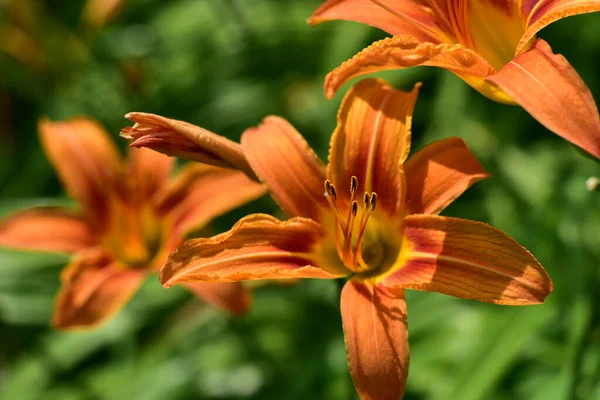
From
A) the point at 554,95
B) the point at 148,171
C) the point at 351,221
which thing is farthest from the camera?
the point at 148,171

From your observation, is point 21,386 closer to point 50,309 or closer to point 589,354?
point 50,309

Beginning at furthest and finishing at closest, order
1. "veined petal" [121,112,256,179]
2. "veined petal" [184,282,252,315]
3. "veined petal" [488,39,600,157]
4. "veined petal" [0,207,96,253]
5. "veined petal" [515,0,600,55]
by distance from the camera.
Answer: "veined petal" [0,207,96,253], "veined petal" [184,282,252,315], "veined petal" [121,112,256,179], "veined petal" [515,0,600,55], "veined petal" [488,39,600,157]

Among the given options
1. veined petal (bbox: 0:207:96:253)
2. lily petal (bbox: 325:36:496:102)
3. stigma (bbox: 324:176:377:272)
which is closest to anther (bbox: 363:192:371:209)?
stigma (bbox: 324:176:377:272)

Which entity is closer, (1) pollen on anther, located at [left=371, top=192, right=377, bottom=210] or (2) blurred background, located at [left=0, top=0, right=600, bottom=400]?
(1) pollen on anther, located at [left=371, top=192, right=377, bottom=210]

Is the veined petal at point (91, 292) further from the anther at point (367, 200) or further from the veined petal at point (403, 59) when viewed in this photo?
the veined petal at point (403, 59)

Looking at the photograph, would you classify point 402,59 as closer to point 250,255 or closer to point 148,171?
point 250,255

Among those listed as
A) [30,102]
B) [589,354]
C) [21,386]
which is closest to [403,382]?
[589,354]

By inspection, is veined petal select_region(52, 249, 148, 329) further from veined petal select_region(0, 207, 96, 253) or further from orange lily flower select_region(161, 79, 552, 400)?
orange lily flower select_region(161, 79, 552, 400)

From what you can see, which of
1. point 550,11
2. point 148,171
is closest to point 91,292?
point 148,171
